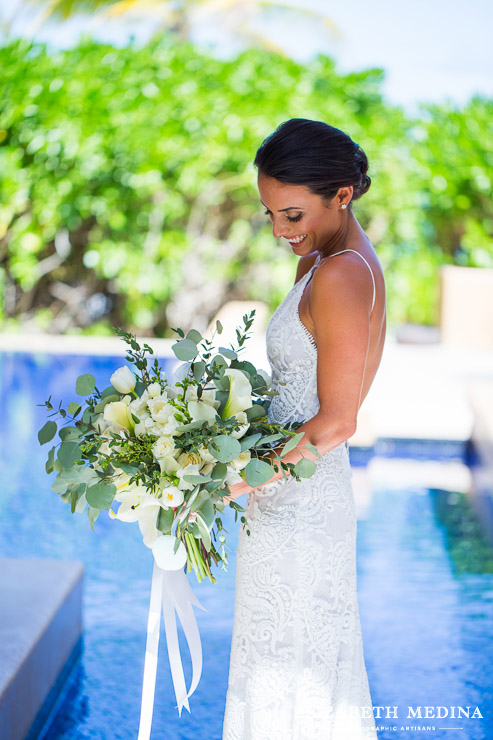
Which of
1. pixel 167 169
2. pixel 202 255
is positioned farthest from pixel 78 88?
pixel 202 255

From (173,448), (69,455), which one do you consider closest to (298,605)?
(173,448)

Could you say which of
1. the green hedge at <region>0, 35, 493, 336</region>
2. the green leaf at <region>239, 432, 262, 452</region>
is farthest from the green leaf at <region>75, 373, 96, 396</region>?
the green hedge at <region>0, 35, 493, 336</region>

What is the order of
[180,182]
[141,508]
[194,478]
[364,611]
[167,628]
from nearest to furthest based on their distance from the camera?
[194,478], [141,508], [167,628], [364,611], [180,182]

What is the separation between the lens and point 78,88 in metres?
9.30

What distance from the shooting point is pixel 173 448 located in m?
1.62

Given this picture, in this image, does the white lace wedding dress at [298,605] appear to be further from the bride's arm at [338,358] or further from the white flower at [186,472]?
the white flower at [186,472]

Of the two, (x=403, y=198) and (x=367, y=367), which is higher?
(x=367, y=367)

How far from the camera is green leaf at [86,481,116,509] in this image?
1.63 meters

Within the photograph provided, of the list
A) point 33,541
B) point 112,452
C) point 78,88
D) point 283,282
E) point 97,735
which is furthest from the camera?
point 283,282

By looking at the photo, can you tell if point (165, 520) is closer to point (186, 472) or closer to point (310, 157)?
point (186, 472)

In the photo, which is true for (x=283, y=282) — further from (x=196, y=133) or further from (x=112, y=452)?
(x=112, y=452)

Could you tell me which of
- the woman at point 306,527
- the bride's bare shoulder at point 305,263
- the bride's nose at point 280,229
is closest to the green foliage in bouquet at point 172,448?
the woman at point 306,527

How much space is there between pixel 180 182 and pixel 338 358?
827 cm

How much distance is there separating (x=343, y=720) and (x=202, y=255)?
28.1 ft
